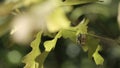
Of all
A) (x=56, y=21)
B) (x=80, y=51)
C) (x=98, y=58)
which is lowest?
(x=80, y=51)

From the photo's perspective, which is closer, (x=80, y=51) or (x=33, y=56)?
(x=33, y=56)

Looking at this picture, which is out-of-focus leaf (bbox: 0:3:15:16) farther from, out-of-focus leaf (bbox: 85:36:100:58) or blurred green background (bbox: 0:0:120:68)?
blurred green background (bbox: 0:0:120:68)

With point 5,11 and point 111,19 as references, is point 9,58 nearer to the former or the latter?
point 111,19

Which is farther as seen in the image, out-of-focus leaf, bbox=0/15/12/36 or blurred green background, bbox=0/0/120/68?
blurred green background, bbox=0/0/120/68

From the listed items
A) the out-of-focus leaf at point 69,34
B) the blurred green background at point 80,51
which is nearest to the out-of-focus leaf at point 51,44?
the out-of-focus leaf at point 69,34

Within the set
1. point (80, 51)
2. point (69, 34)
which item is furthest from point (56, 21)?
point (80, 51)

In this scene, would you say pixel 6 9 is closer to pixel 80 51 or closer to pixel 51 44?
pixel 51 44

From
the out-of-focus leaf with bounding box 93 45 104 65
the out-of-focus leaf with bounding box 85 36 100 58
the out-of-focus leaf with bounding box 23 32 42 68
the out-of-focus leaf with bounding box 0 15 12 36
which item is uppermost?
the out-of-focus leaf with bounding box 0 15 12 36

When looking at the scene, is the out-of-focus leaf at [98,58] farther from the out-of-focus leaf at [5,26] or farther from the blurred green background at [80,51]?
the blurred green background at [80,51]

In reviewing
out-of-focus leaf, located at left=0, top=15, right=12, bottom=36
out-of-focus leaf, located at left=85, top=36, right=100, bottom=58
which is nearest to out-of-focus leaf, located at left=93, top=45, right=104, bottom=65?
out-of-focus leaf, located at left=85, top=36, right=100, bottom=58

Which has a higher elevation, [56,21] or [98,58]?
[56,21]
